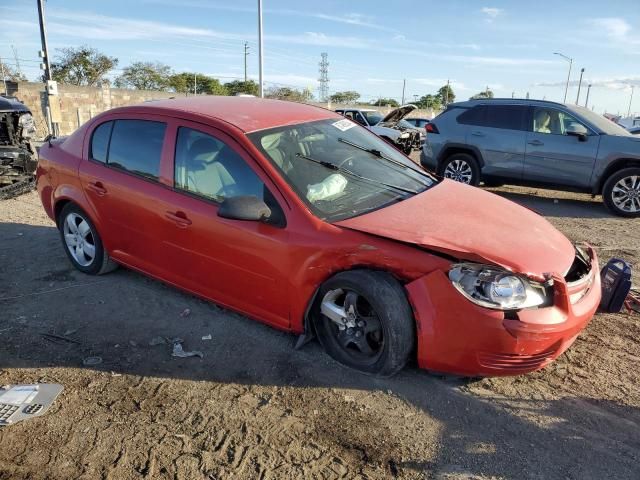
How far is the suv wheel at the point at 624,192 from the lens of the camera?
780cm

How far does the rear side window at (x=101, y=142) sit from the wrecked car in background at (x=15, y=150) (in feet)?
14.2

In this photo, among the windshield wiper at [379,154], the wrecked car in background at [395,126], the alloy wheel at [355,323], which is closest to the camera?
the alloy wheel at [355,323]

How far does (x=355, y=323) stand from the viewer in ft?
10.2

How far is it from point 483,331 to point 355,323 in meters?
0.80

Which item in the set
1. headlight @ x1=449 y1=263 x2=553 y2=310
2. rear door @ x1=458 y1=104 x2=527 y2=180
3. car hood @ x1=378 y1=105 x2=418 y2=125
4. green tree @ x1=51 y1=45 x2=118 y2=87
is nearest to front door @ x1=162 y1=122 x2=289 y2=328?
headlight @ x1=449 y1=263 x2=553 y2=310

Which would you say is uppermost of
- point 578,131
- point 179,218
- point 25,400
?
point 578,131

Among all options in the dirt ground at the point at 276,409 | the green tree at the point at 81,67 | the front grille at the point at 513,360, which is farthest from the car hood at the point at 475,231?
the green tree at the point at 81,67

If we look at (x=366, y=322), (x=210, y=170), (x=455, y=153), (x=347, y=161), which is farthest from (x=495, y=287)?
(x=455, y=153)

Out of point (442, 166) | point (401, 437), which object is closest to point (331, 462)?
point (401, 437)

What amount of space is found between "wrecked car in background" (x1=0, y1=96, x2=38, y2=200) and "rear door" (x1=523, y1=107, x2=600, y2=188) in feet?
27.9

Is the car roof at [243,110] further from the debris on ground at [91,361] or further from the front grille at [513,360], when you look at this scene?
the front grille at [513,360]

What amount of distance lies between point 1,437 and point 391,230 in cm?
244

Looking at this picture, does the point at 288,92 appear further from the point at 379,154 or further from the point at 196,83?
the point at 379,154

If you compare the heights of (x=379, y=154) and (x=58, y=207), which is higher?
(x=379, y=154)
